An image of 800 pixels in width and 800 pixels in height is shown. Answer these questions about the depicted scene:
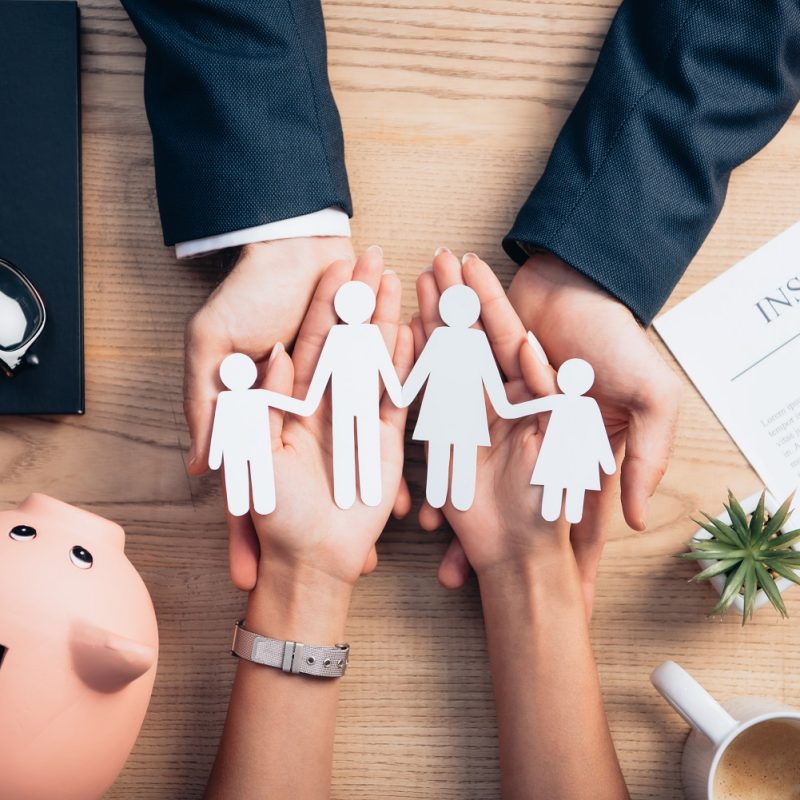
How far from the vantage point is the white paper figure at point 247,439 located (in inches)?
29.5

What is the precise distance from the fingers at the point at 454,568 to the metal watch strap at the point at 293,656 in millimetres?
141

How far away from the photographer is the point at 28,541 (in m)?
0.68

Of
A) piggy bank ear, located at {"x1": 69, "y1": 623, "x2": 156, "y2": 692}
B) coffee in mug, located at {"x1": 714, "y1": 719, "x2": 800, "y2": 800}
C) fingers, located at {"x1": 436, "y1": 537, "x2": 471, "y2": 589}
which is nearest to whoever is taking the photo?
piggy bank ear, located at {"x1": 69, "y1": 623, "x2": 156, "y2": 692}

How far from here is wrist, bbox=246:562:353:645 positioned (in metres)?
0.78

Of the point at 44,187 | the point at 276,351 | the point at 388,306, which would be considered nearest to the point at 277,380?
the point at 276,351

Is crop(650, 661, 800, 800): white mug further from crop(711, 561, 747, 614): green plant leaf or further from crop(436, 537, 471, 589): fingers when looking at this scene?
crop(436, 537, 471, 589): fingers

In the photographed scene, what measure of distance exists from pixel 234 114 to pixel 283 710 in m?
0.61

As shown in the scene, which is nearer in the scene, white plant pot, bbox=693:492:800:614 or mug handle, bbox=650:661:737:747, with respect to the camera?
mug handle, bbox=650:661:737:747

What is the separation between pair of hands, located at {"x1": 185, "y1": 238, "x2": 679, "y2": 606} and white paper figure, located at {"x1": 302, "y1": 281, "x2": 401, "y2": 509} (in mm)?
25

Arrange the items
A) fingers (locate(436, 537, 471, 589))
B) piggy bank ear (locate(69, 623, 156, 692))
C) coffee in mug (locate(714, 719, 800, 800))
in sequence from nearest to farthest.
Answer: piggy bank ear (locate(69, 623, 156, 692)) → coffee in mug (locate(714, 719, 800, 800)) → fingers (locate(436, 537, 471, 589))

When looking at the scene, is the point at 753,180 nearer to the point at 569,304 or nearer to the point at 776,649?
the point at 569,304

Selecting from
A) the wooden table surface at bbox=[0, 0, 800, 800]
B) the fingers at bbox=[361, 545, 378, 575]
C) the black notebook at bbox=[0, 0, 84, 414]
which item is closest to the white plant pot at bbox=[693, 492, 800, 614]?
the wooden table surface at bbox=[0, 0, 800, 800]

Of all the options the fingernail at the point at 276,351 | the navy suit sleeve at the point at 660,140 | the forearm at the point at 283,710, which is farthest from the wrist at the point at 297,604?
the navy suit sleeve at the point at 660,140

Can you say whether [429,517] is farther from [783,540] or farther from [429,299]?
[783,540]
